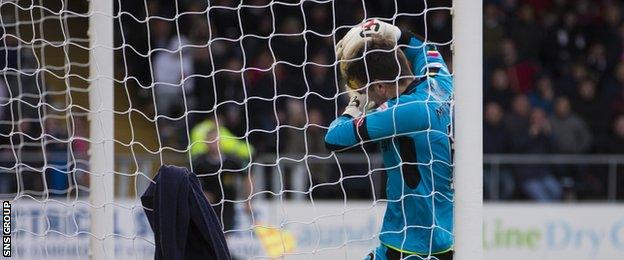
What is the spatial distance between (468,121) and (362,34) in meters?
0.55

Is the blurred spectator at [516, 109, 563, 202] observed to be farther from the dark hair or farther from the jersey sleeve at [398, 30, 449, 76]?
the dark hair

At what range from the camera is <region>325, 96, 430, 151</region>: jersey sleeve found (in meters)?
4.01

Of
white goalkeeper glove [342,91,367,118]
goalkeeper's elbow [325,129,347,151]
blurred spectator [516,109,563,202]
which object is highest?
white goalkeeper glove [342,91,367,118]

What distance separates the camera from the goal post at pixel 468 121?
385 centimetres

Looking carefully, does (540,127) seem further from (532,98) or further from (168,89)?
(168,89)

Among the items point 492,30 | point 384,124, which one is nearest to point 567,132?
point 492,30

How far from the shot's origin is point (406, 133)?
407 centimetres

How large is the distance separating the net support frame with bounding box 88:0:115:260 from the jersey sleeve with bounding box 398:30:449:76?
1.19 m

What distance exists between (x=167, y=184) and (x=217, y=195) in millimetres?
4428

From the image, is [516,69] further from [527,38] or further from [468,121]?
[468,121]

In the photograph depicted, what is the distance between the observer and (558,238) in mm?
10641

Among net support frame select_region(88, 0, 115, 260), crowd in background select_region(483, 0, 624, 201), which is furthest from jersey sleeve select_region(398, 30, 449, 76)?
crowd in background select_region(483, 0, 624, 201)

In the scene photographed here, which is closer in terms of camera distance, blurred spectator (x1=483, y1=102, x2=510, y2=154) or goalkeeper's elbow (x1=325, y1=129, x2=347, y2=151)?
goalkeeper's elbow (x1=325, y1=129, x2=347, y2=151)

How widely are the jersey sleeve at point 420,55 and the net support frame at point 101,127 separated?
3.89ft
